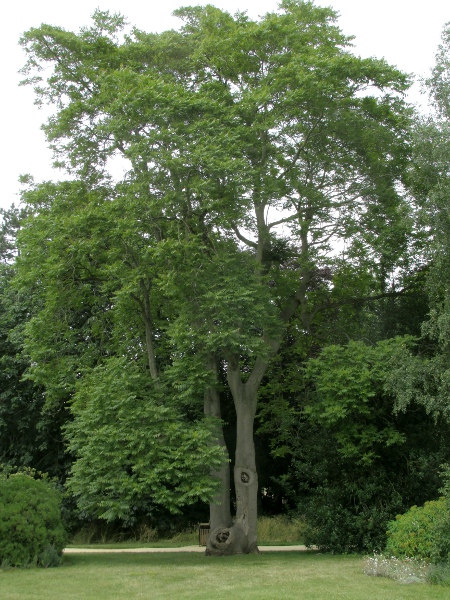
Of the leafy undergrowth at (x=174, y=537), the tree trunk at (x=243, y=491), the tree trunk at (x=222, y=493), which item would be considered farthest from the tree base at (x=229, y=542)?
the leafy undergrowth at (x=174, y=537)

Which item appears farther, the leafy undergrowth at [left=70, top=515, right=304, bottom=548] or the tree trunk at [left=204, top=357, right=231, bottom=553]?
the leafy undergrowth at [left=70, top=515, right=304, bottom=548]

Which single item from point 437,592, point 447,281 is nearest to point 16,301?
point 447,281

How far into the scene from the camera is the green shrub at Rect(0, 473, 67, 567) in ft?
43.5

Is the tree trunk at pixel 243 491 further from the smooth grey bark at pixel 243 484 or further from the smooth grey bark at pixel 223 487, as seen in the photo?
the smooth grey bark at pixel 223 487

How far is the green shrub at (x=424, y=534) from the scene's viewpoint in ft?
39.9

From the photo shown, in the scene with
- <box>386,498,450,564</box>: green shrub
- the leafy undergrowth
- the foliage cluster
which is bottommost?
the leafy undergrowth

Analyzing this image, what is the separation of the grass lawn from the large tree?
2.77 meters

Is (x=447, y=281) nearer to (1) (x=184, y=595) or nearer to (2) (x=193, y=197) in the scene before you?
(2) (x=193, y=197)

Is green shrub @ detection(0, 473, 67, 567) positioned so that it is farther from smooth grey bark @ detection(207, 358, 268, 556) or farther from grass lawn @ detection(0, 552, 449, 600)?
smooth grey bark @ detection(207, 358, 268, 556)

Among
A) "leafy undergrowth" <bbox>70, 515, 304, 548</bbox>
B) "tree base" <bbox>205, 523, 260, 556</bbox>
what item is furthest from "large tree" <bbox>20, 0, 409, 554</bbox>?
"leafy undergrowth" <bbox>70, 515, 304, 548</bbox>

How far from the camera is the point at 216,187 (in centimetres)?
1513

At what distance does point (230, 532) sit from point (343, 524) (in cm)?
295

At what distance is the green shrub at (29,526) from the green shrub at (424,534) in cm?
705

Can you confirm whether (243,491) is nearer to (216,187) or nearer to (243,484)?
(243,484)
